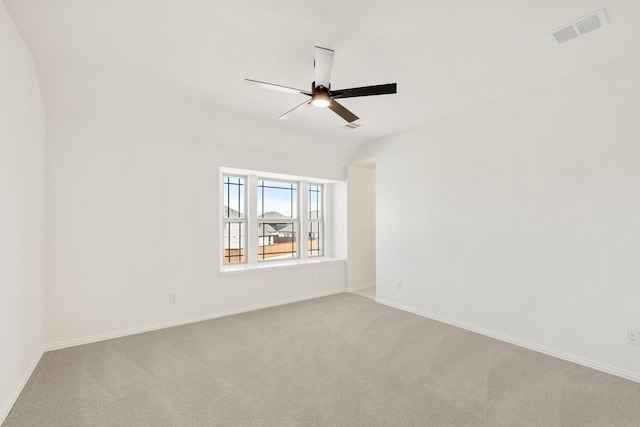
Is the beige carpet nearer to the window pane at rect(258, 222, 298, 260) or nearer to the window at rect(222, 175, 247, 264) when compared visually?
the window at rect(222, 175, 247, 264)

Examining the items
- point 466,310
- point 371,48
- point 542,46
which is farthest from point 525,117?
point 466,310

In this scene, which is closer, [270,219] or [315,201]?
[270,219]

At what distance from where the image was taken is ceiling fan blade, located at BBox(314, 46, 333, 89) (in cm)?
220

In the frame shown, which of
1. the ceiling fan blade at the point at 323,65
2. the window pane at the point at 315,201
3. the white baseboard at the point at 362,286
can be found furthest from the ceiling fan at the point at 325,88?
the white baseboard at the point at 362,286

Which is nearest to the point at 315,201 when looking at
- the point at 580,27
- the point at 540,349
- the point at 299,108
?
the point at 299,108

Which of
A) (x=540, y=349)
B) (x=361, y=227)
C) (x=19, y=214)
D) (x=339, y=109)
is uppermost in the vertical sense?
(x=339, y=109)

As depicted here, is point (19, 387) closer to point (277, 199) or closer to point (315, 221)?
point (277, 199)

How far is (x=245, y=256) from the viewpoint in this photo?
5.16 meters

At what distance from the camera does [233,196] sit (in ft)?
16.6

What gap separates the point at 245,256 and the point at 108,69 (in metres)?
3.21

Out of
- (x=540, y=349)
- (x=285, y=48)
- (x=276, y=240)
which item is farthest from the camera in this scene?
(x=276, y=240)

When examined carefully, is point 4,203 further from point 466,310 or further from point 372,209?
point 372,209

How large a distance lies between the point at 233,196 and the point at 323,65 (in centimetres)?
323

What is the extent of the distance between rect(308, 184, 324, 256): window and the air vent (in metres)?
4.28
